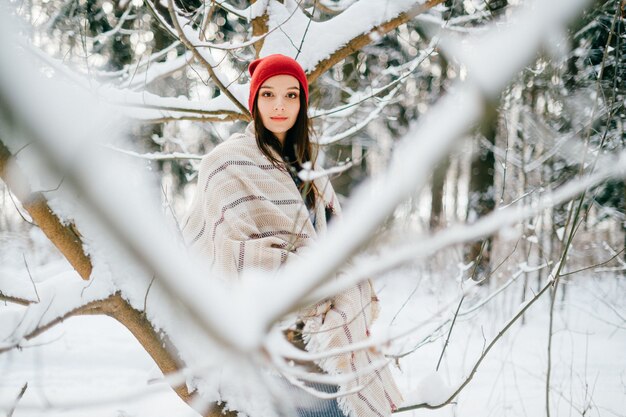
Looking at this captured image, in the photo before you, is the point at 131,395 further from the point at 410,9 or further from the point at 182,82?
the point at 182,82

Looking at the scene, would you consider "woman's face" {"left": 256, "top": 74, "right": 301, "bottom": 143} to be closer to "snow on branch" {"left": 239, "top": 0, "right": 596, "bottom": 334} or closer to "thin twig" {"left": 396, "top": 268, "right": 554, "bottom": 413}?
"thin twig" {"left": 396, "top": 268, "right": 554, "bottom": 413}

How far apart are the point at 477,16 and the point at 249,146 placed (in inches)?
69.2

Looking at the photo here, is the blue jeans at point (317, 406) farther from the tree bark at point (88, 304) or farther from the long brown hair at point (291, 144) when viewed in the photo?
the long brown hair at point (291, 144)

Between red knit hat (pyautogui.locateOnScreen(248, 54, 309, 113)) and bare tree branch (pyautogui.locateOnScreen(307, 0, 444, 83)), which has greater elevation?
bare tree branch (pyautogui.locateOnScreen(307, 0, 444, 83))

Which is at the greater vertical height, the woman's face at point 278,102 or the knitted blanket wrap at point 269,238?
the woman's face at point 278,102

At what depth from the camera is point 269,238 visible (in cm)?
167

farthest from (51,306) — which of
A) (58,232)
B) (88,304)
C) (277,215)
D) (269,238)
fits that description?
(277,215)

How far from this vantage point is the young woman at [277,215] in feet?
5.37

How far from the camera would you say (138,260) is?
0.35m

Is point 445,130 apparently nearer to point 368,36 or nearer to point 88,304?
point 88,304

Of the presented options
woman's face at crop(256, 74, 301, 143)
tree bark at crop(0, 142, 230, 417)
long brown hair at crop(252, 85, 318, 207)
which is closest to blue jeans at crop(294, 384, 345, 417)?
tree bark at crop(0, 142, 230, 417)

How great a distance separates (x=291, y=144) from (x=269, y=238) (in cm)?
52

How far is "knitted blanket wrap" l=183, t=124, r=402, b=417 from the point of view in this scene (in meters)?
1.63

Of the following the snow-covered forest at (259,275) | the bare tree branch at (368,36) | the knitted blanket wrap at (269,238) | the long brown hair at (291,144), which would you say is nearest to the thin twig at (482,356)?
the snow-covered forest at (259,275)
